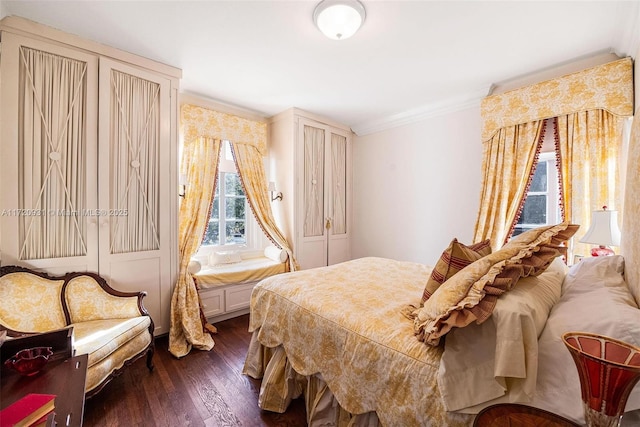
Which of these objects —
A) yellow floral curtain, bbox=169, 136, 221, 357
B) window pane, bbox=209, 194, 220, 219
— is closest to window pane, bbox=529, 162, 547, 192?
yellow floral curtain, bbox=169, 136, 221, 357

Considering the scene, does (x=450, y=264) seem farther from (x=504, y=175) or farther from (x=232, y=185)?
(x=232, y=185)

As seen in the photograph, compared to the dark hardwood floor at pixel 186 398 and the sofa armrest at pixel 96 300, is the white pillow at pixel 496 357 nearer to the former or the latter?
the dark hardwood floor at pixel 186 398

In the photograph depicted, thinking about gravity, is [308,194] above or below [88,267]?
above

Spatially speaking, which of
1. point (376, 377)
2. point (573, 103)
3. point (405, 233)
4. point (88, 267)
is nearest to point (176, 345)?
point (88, 267)

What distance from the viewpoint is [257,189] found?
145 inches

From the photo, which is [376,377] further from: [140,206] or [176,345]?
[140,206]

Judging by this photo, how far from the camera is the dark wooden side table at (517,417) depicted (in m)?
0.86

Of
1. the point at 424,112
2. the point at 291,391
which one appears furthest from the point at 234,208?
the point at 424,112

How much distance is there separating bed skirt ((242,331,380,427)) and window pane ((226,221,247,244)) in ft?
6.30

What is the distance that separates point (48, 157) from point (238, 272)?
1961mm

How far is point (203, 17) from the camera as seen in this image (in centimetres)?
196

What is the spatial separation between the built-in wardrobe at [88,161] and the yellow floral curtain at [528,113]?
11.0 ft

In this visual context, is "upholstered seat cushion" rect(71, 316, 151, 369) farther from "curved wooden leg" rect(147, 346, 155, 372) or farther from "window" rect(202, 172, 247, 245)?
"window" rect(202, 172, 247, 245)

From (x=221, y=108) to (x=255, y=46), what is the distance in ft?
4.67
